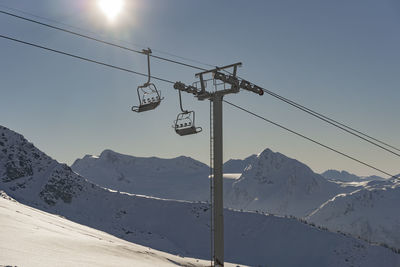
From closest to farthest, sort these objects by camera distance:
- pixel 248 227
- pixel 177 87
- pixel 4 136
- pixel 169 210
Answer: pixel 177 87 → pixel 248 227 → pixel 169 210 → pixel 4 136

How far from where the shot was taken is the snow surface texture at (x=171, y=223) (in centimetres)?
7112

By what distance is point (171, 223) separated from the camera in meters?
84.2

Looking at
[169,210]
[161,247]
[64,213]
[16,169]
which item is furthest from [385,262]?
[16,169]

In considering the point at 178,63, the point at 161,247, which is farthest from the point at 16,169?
the point at 178,63

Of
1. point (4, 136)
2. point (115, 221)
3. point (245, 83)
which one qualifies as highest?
point (4, 136)

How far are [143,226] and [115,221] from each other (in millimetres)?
5066

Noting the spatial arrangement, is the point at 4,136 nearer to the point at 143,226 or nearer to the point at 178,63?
the point at 143,226

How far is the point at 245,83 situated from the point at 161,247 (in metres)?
55.3

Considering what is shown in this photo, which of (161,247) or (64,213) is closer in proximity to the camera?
(161,247)

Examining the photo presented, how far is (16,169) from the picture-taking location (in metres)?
98.9

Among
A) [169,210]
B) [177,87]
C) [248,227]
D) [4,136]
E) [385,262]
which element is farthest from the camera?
[4,136]

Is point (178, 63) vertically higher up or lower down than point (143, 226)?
higher up

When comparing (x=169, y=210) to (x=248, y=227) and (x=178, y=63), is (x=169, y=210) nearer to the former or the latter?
(x=248, y=227)

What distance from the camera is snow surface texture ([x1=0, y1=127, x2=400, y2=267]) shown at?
71.1 meters
